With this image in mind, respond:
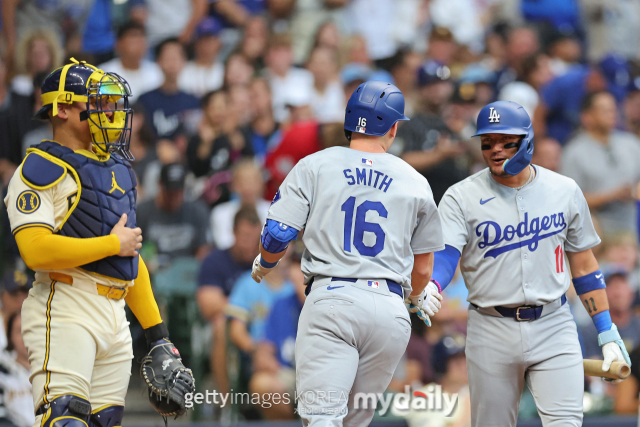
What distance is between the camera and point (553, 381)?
13.3ft

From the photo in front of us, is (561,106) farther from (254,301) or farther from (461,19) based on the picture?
(254,301)

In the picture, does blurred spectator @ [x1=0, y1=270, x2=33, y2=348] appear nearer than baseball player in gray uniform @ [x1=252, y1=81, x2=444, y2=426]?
No

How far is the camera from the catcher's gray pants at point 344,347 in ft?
11.1

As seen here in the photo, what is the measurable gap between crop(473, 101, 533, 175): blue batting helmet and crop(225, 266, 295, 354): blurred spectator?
281cm

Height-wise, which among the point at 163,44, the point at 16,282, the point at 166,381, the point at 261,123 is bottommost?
the point at 166,381

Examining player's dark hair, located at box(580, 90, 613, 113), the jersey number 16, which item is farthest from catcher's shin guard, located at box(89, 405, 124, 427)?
player's dark hair, located at box(580, 90, 613, 113)

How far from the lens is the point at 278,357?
6.42 meters

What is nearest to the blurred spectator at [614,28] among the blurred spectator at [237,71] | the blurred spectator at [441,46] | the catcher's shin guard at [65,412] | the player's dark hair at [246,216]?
the blurred spectator at [441,46]

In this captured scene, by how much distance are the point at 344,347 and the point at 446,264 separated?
1026 millimetres

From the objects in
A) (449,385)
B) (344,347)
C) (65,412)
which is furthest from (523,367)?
(65,412)

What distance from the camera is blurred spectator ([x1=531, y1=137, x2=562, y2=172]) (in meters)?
7.64

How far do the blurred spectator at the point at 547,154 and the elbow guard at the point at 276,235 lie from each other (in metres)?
4.69

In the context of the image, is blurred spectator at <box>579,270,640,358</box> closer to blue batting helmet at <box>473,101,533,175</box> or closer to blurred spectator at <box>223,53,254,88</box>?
blue batting helmet at <box>473,101,533,175</box>

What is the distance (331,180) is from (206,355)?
3322 millimetres
